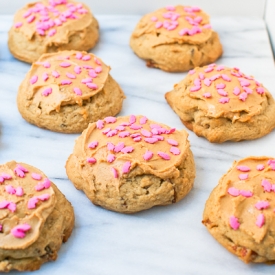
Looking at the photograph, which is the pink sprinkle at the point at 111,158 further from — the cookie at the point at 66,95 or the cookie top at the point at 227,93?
the cookie top at the point at 227,93

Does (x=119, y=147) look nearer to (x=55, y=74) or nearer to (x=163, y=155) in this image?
(x=163, y=155)

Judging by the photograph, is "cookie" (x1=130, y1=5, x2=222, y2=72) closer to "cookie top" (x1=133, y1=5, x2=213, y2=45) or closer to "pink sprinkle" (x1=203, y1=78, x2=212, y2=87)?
"cookie top" (x1=133, y1=5, x2=213, y2=45)

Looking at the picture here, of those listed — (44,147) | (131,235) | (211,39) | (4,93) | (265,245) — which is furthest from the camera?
(211,39)

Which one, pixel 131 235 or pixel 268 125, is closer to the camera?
pixel 131 235

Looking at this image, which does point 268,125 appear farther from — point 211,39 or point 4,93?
point 4,93

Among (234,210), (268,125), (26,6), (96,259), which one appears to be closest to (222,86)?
(268,125)

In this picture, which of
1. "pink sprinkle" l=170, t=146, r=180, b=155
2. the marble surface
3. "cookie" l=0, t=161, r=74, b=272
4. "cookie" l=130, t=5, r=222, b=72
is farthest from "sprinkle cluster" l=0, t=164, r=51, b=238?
"cookie" l=130, t=5, r=222, b=72

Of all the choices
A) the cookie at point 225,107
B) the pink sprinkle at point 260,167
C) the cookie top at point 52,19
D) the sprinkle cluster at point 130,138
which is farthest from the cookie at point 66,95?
the pink sprinkle at point 260,167

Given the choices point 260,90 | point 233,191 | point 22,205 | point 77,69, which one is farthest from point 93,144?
point 260,90
